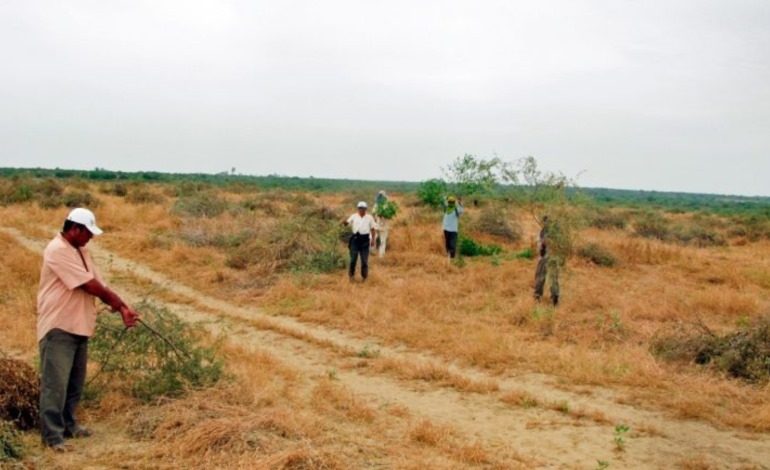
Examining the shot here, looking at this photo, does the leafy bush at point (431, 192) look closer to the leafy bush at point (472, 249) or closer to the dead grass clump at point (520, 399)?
the leafy bush at point (472, 249)

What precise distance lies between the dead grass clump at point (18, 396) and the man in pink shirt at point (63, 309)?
0.50 meters

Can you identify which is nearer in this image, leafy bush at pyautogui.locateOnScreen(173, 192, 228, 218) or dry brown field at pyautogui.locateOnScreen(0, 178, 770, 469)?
dry brown field at pyautogui.locateOnScreen(0, 178, 770, 469)

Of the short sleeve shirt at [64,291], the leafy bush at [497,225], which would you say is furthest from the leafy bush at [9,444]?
the leafy bush at [497,225]

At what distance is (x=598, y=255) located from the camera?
17094mm

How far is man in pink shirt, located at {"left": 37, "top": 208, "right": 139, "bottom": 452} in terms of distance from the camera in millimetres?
5086

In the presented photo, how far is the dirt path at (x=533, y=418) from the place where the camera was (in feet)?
19.3

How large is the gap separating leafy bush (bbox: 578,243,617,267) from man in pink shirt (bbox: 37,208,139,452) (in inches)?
539

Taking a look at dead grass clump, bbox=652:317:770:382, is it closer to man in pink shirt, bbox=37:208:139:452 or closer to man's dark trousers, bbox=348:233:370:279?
man's dark trousers, bbox=348:233:370:279

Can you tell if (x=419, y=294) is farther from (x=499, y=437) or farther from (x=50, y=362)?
(x=50, y=362)

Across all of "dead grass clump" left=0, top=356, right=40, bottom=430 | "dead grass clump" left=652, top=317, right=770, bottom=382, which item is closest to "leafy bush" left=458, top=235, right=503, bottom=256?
"dead grass clump" left=652, top=317, right=770, bottom=382

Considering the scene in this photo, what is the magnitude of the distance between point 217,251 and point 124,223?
6.94 meters

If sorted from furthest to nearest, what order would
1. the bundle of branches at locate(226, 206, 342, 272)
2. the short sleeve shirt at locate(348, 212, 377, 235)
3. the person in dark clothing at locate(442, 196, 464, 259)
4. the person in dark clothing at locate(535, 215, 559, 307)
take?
the person in dark clothing at locate(442, 196, 464, 259) → the bundle of branches at locate(226, 206, 342, 272) → the short sleeve shirt at locate(348, 212, 377, 235) → the person in dark clothing at locate(535, 215, 559, 307)

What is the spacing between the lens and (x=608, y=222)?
1191 inches

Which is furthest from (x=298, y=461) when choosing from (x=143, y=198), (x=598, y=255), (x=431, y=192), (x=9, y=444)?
(x=143, y=198)
